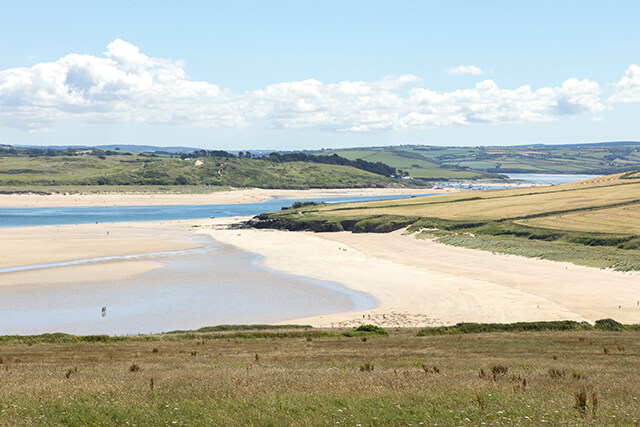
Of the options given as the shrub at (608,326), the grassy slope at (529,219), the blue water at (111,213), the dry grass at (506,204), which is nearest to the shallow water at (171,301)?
the shrub at (608,326)

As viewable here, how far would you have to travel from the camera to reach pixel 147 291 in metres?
54.2

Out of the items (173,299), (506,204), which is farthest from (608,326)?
(506,204)

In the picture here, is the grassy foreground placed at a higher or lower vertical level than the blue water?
higher

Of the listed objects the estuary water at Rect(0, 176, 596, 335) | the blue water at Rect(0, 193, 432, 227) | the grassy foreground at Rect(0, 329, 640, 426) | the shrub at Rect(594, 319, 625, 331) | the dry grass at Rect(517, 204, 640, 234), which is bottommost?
the estuary water at Rect(0, 176, 596, 335)

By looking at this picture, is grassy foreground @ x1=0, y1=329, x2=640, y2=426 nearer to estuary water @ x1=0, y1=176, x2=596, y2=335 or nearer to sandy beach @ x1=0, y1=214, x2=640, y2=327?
estuary water @ x1=0, y1=176, x2=596, y2=335

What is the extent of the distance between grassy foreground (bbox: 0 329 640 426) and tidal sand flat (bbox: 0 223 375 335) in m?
15.2

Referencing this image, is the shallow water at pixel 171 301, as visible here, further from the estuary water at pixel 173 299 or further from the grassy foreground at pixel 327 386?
the grassy foreground at pixel 327 386

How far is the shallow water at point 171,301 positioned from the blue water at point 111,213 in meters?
70.9

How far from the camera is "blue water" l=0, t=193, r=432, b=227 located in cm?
12632

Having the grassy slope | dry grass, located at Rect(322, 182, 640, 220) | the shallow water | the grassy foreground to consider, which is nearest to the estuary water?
the shallow water

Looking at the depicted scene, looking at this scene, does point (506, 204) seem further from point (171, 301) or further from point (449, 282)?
point (171, 301)

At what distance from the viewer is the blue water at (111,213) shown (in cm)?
12632

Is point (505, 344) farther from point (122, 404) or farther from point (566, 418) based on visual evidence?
point (122, 404)

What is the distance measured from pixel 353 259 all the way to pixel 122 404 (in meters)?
64.1
